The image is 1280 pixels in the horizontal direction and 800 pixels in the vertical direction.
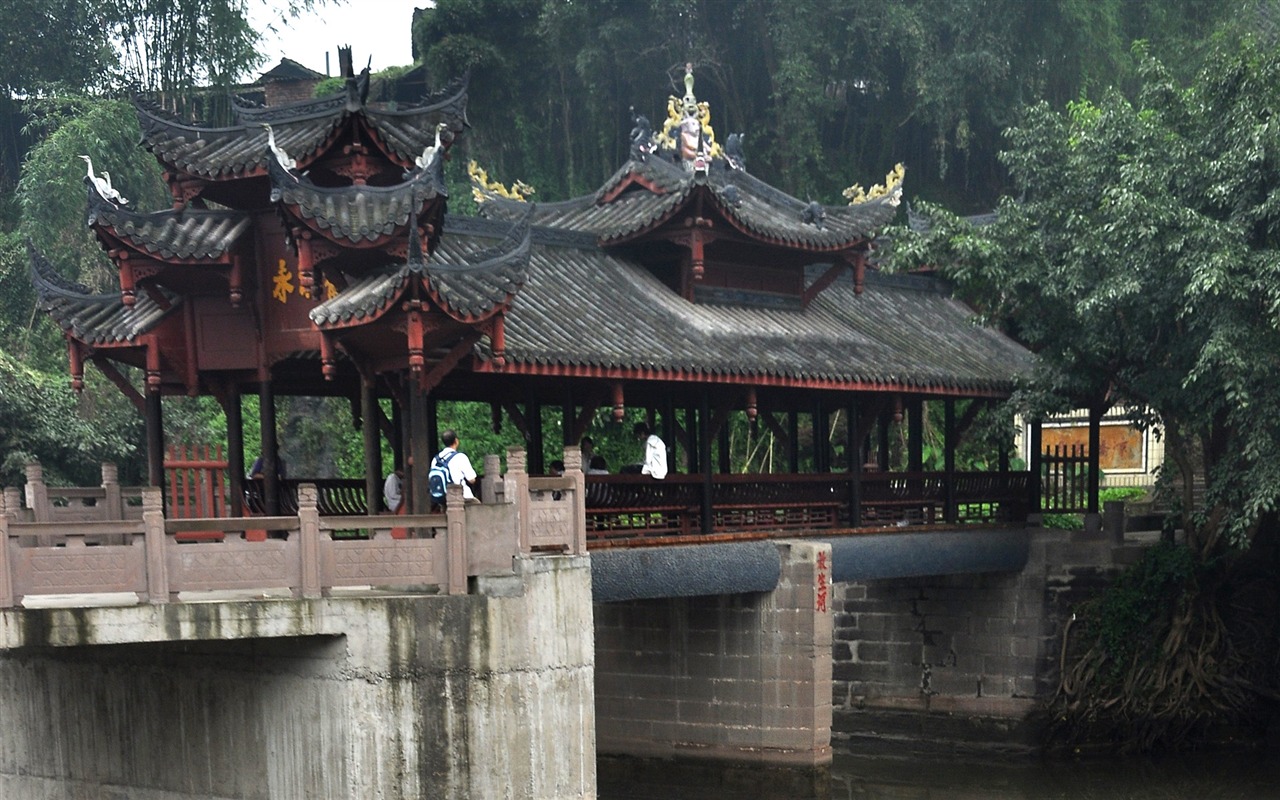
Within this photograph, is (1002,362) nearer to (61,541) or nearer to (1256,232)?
(1256,232)

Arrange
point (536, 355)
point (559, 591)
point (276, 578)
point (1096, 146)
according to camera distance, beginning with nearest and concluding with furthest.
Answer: point (276, 578) < point (559, 591) < point (536, 355) < point (1096, 146)

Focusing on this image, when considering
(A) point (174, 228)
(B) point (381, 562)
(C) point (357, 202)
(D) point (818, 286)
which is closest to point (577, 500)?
(B) point (381, 562)

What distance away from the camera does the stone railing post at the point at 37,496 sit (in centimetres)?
1645

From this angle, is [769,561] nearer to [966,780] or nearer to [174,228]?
[966,780]

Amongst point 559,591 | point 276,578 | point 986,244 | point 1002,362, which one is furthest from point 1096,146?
point 276,578

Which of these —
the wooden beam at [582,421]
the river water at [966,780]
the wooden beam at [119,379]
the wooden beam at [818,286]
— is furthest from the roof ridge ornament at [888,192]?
the wooden beam at [119,379]

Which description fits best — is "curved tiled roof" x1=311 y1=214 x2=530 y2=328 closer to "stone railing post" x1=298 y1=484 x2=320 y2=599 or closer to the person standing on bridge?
"stone railing post" x1=298 y1=484 x2=320 y2=599

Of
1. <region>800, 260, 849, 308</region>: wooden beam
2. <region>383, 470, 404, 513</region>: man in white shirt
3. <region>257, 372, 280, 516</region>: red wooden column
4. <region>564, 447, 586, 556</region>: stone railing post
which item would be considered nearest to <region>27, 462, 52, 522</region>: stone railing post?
<region>257, 372, 280, 516</region>: red wooden column

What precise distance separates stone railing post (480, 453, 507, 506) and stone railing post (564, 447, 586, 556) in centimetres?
69

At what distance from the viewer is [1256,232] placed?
20625 mm

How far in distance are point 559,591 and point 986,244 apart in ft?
33.1

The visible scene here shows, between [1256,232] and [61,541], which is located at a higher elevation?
[1256,232]

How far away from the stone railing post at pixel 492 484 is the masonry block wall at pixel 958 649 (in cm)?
1148

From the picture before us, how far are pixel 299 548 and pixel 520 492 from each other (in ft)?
6.63
